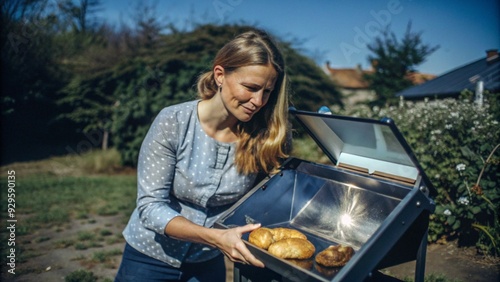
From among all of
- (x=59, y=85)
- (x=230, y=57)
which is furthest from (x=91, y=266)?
(x=59, y=85)

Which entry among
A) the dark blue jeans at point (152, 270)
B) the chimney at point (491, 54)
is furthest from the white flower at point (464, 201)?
the chimney at point (491, 54)

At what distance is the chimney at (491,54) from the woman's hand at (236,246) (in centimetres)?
1749

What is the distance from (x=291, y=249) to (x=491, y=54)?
18651mm

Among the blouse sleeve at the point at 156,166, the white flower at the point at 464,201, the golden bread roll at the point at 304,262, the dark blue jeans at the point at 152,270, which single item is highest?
the blouse sleeve at the point at 156,166

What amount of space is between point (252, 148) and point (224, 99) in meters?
0.29

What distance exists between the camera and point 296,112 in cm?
165

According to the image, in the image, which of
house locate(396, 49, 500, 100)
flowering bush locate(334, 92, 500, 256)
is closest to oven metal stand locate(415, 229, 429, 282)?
flowering bush locate(334, 92, 500, 256)

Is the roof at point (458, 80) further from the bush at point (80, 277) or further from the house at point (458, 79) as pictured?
the bush at point (80, 277)

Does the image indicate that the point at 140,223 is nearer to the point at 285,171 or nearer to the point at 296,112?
the point at 285,171

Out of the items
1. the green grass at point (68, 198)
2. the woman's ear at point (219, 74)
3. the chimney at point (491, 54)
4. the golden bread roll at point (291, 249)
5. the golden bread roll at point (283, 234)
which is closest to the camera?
the golden bread roll at point (291, 249)

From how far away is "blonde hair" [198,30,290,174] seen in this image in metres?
1.63

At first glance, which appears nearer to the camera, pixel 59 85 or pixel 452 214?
pixel 452 214

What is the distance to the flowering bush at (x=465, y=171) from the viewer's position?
10.8 ft

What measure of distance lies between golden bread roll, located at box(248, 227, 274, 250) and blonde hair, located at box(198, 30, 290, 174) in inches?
14.0
